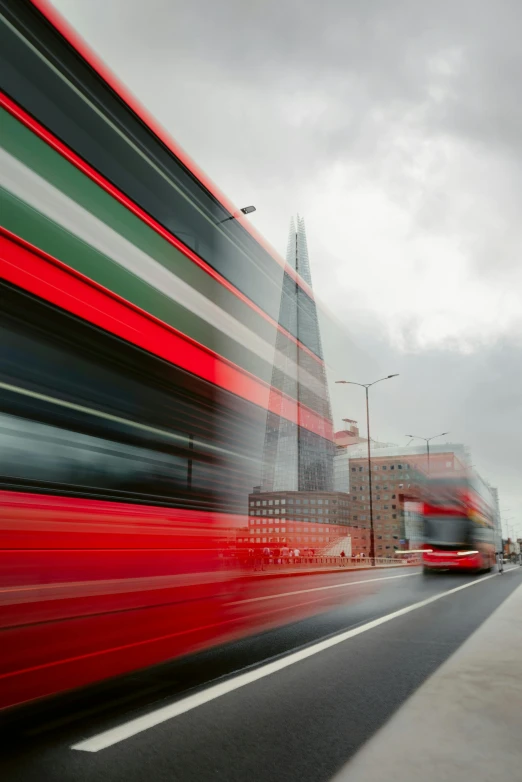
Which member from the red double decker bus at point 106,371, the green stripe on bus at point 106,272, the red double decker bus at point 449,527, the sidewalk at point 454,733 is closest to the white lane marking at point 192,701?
the red double decker bus at point 106,371

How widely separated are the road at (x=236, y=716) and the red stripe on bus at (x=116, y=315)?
2783 millimetres

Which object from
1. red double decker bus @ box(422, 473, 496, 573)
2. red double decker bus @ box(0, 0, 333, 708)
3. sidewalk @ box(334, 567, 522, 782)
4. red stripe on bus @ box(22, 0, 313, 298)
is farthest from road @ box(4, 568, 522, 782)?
red double decker bus @ box(422, 473, 496, 573)

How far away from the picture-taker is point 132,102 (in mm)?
5816

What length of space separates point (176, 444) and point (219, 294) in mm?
1823

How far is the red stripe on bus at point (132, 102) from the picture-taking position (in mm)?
5023

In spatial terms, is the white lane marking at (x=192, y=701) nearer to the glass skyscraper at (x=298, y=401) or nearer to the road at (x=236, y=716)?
the road at (x=236, y=716)

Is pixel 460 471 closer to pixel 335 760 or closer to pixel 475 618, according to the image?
pixel 475 618

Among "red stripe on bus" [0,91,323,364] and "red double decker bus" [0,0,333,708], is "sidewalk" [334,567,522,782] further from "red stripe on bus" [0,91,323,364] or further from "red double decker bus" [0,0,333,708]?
"red stripe on bus" [0,91,323,364]

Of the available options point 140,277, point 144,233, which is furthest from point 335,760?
point 144,233

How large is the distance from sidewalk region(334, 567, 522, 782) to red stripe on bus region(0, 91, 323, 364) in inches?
174

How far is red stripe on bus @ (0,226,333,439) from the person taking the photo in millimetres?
4496

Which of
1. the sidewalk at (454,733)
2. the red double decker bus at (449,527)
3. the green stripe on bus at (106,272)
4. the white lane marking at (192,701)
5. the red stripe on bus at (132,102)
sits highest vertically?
the red stripe on bus at (132,102)

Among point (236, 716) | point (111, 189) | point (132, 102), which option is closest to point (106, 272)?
point (111, 189)

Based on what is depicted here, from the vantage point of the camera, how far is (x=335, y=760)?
323cm
